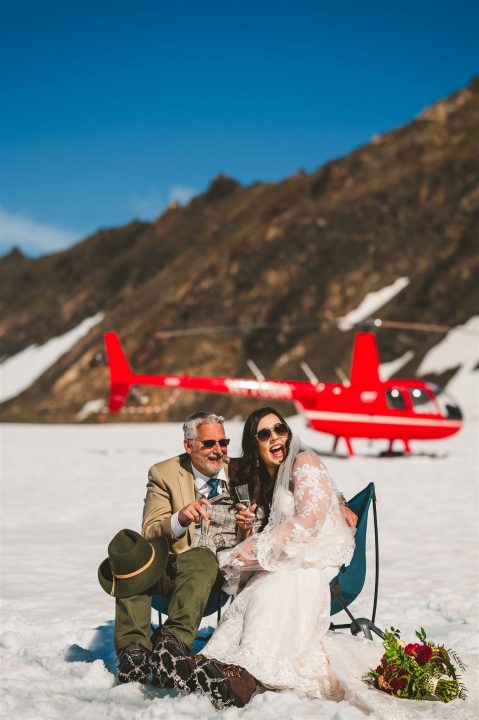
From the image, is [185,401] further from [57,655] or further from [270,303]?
[57,655]

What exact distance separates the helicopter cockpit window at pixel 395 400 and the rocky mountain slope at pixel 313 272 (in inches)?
880

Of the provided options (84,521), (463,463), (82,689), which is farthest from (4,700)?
(463,463)

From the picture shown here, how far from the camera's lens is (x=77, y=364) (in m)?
67.2

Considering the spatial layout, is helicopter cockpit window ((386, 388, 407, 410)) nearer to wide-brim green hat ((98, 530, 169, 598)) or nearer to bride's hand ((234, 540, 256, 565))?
bride's hand ((234, 540, 256, 565))

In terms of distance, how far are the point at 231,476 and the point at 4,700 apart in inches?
66.9

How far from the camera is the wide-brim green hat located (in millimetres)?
4164

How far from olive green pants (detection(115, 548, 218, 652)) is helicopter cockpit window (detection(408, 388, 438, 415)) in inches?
530

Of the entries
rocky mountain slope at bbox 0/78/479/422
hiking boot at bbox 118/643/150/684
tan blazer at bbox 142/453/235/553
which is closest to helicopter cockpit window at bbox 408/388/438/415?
tan blazer at bbox 142/453/235/553

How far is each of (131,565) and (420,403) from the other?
45.8 feet

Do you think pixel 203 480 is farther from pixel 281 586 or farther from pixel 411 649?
pixel 411 649

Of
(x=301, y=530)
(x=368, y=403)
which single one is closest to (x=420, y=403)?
(x=368, y=403)

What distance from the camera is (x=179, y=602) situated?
4.23 meters

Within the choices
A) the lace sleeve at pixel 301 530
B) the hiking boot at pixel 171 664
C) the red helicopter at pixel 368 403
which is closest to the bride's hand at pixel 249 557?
the lace sleeve at pixel 301 530

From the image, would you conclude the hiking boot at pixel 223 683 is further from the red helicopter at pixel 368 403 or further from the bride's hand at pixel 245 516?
the red helicopter at pixel 368 403
